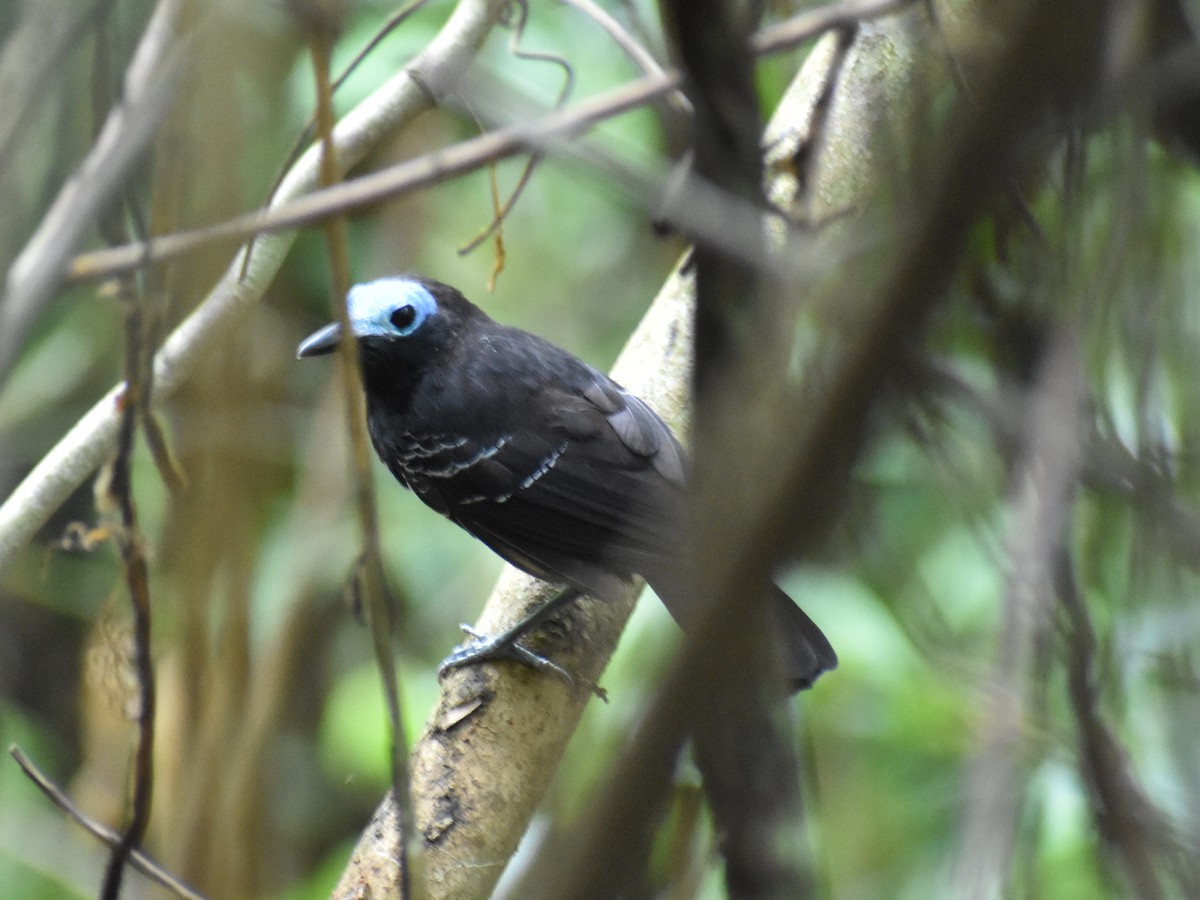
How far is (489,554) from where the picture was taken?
12.9 ft

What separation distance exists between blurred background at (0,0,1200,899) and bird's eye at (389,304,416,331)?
52cm

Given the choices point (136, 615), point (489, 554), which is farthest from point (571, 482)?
point (136, 615)

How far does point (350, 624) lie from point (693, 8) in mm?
4028

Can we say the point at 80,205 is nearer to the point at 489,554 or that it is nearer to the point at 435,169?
the point at 435,169

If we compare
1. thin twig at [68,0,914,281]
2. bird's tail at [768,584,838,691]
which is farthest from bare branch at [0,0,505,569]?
bird's tail at [768,584,838,691]

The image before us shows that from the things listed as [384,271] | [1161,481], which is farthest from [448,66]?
[384,271]

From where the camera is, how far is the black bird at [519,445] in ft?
8.46

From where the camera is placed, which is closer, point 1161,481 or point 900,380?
point 900,380

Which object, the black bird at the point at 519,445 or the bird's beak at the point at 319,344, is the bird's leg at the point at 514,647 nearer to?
the black bird at the point at 519,445

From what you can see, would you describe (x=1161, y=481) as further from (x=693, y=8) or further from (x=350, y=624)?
(x=350, y=624)

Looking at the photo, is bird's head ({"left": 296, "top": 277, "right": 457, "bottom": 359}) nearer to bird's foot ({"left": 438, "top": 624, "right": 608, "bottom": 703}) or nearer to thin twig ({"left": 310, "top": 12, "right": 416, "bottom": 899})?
bird's foot ({"left": 438, "top": 624, "right": 608, "bottom": 703})

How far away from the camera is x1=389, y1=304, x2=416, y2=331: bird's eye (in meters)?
2.90

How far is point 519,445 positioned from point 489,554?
121 centimetres

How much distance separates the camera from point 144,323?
1.37 meters
